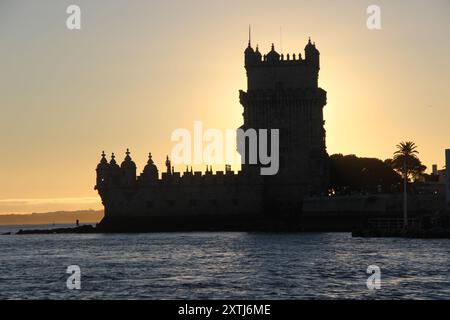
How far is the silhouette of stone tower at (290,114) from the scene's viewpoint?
411 feet

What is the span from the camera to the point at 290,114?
127 metres

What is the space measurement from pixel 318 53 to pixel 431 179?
122ft

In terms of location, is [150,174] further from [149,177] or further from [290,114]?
[290,114]

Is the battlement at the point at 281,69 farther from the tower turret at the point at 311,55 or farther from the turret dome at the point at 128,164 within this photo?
the turret dome at the point at 128,164

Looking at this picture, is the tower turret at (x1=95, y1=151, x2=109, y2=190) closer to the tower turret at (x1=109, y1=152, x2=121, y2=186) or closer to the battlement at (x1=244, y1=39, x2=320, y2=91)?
the tower turret at (x1=109, y1=152, x2=121, y2=186)

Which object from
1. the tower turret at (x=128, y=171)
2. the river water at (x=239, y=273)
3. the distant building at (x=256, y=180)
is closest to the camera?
the river water at (x=239, y=273)

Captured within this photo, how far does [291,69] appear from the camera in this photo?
129125mm

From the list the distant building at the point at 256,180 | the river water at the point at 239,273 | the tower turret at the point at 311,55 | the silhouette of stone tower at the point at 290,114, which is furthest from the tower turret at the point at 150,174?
the river water at the point at 239,273

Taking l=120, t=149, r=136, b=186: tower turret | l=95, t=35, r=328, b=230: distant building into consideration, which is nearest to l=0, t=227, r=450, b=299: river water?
l=95, t=35, r=328, b=230: distant building

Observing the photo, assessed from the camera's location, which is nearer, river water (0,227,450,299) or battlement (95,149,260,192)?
river water (0,227,450,299)

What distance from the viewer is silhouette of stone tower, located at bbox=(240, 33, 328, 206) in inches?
4926

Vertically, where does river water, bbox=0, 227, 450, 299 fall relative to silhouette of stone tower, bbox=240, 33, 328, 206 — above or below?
below
